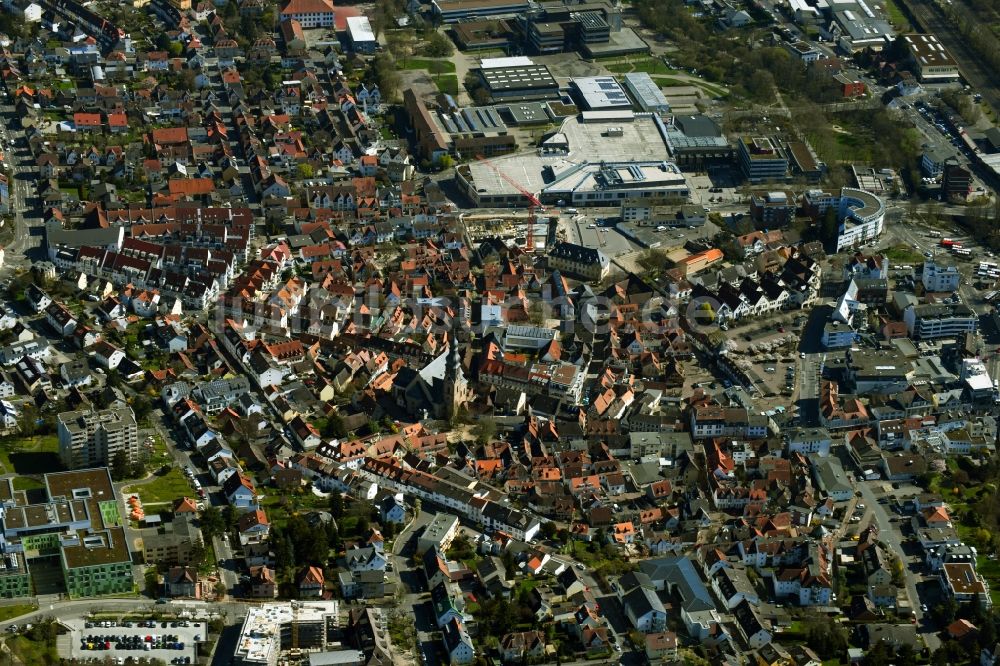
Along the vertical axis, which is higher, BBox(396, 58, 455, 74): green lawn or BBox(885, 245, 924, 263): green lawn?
BBox(396, 58, 455, 74): green lawn

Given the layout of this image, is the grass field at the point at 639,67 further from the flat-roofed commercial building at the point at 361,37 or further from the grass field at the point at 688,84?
the flat-roofed commercial building at the point at 361,37

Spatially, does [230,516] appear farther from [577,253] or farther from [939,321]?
[939,321]

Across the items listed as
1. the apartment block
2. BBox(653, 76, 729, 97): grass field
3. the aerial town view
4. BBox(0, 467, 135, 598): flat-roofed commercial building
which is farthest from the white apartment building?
BBox(0, 467, 135, 598): flat-roofed commercial building

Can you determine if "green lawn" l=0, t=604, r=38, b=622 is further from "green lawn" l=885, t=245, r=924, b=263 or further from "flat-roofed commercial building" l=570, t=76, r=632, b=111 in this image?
"flat-roofed commercial building" l=570, t=76, r=632, b=111

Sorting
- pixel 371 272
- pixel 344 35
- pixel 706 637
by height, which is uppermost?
pixel 344 35

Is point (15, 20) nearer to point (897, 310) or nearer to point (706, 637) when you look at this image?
point (897, 310)

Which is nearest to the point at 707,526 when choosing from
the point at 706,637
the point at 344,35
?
the point at 706,637

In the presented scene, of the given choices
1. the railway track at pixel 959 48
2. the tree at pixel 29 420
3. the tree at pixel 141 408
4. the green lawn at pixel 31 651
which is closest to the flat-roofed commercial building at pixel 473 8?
the railway track at pixel 959 48
